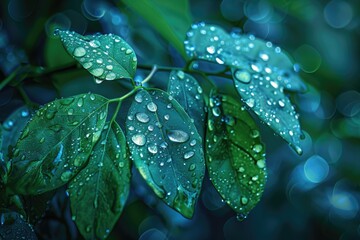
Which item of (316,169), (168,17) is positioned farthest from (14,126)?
(316,169)

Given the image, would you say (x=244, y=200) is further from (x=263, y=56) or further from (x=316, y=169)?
(x=316, y=169)

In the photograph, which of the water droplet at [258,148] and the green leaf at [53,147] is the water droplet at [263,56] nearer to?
the water droplet at [258,148]

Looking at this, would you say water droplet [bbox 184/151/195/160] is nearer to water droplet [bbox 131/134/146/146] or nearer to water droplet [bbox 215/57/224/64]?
water droplet [bbox 131/134/146/146]

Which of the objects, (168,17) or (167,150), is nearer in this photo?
(167,150)

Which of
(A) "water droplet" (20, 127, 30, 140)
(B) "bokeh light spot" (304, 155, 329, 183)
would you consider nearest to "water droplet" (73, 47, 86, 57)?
(A) "water droplet" (20, 127, 30, 140)

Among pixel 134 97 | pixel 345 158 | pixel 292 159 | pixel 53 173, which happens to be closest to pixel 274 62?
pixel 134 97
